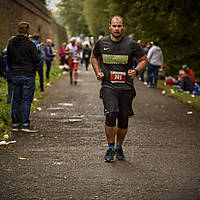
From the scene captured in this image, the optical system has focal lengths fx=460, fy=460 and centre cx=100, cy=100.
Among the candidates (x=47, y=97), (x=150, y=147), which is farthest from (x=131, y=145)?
(x=47, y=97)

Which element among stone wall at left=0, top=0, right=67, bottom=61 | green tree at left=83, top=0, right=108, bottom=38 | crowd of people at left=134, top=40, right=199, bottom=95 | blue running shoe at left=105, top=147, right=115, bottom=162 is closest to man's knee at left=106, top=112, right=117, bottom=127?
blue running shoe at left=105, top=147, right=115, bottom=162

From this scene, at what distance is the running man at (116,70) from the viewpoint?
6.21 meters

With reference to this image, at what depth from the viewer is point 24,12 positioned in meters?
21.0

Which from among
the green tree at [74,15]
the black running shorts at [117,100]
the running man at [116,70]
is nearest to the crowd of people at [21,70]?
the running man at [116,70]

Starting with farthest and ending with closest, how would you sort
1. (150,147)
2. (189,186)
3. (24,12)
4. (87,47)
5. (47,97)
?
(87,47) < (24,12) < (47,97) < (150,147) < (189,186)

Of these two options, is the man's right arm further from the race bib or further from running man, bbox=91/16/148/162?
the race bib

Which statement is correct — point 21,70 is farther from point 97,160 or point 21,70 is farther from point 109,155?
point 109,155

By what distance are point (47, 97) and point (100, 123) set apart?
4924 mm

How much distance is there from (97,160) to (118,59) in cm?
148

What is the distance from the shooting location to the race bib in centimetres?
625

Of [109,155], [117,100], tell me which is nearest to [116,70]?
[117,100]

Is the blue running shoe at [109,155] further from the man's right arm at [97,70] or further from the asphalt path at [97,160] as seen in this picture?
the man's right arm at [97,70]

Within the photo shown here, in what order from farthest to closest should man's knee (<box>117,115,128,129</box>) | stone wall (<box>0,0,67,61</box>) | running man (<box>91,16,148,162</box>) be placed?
stone wall (<box>0,0,67,61</box>)
man's knee (<box>117,115,128,129</box>)
running man (<box>91,16,148,162</box>)

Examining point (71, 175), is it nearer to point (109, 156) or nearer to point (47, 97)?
point (109, 156)
